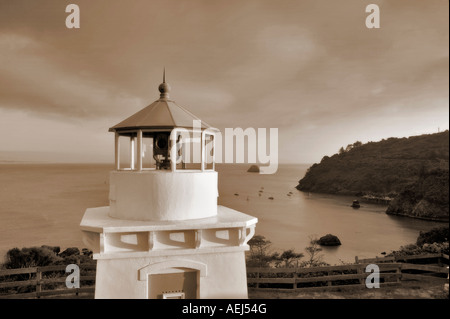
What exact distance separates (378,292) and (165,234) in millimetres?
7812

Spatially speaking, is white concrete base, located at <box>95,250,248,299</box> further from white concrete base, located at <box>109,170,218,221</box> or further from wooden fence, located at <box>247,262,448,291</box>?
wooden fence, located at <box>247,262,448,291</box>

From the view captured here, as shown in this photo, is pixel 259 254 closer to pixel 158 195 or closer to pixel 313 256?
pixel 313 256

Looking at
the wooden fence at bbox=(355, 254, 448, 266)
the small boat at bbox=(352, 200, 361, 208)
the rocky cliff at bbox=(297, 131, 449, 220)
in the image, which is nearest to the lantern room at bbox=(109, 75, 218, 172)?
the wooden fence at bbox=(355, 254, 448, 266)

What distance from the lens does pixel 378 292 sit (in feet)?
29.2

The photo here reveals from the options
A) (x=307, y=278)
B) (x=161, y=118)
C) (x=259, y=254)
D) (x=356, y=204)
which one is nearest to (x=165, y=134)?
(x=161, y=118)

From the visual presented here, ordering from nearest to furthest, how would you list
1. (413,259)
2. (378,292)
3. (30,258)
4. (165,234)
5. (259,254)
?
(165,234) → (378,292) → (413,259) → (30,258) → (259,254)

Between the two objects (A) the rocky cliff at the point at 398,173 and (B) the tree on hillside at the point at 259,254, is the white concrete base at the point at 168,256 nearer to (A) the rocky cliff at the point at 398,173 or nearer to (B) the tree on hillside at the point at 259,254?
(B) the tree on hillside at the point at 259,254

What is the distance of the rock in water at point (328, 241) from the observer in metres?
22.1

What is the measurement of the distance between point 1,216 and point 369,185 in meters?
32.6

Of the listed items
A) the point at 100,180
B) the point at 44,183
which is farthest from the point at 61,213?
the point at 100,180

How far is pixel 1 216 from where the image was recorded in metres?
23.2

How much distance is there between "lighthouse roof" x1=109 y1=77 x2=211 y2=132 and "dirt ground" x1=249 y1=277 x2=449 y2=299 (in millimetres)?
6487
